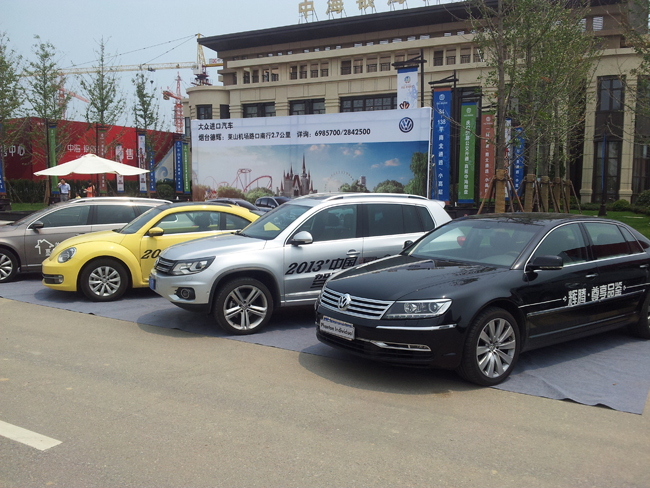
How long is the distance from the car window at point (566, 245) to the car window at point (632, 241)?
3.14 feet

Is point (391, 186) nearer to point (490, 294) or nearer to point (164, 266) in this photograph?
point (164, 266)

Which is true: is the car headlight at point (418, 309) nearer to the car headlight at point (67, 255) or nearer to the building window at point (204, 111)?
the car headlight at point (67, 255)

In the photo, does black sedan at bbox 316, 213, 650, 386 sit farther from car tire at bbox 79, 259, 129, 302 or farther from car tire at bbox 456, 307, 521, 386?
car tire at bbox 79, 259, 129, 302

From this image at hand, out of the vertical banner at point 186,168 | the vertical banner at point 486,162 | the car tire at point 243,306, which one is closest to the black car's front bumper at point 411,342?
the car tire at point 243,306

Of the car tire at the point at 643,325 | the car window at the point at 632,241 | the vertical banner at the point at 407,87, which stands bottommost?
the car tire at the point at 643,325

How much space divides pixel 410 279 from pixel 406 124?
17.4 m

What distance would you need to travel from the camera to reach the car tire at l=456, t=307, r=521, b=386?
5082 millimetres

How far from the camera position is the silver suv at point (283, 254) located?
6988 millimetres

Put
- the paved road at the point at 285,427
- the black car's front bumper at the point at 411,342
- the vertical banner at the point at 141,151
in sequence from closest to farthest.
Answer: the paved road at the point at 285,427 → the black car's front bumper at the point at 411,342 → the vertical banner at the point at 141,151

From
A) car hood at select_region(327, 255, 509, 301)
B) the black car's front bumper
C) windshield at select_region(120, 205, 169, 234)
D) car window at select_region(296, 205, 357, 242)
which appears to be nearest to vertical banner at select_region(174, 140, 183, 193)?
windshield at select_region(120, 205, 169, 234)

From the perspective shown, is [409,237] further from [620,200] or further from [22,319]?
[620,200]

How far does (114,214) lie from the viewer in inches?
440

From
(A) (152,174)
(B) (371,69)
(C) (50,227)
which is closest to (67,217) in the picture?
(C) (50,227)

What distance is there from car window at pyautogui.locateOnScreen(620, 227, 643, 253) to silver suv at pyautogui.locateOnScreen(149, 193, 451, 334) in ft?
8.22
